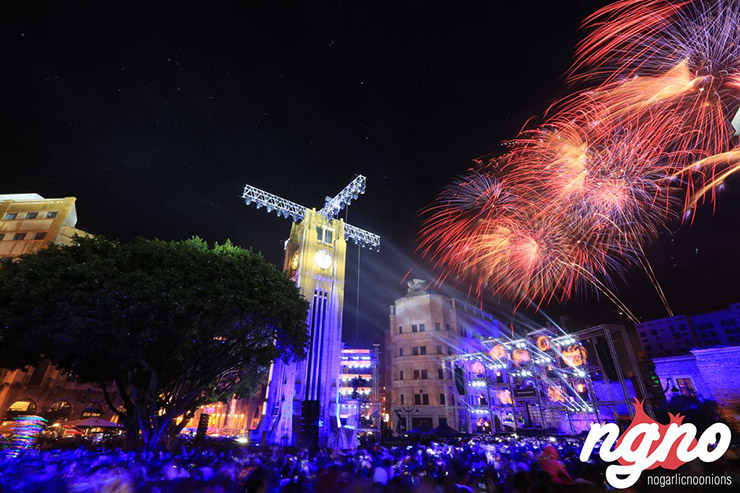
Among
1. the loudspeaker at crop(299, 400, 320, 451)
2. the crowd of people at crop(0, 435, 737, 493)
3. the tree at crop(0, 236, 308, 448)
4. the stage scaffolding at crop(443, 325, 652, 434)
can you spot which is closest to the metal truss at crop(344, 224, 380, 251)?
the stage scaffolding at crop(443, 325, 652, 434)

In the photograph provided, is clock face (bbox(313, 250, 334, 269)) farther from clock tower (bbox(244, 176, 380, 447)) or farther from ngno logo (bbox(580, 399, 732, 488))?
ngno logo (bbox(580, 399, 732, 488))

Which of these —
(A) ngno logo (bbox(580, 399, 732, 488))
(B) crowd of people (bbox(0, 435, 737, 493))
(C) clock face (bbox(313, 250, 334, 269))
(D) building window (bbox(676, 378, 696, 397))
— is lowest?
(B) crowd of people (bbox(0, 435, 737, 493))

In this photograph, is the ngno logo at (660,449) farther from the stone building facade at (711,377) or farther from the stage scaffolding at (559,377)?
the stone building facade at (711,377)

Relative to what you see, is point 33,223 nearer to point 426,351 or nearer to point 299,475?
point 299,475

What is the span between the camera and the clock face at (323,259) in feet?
137

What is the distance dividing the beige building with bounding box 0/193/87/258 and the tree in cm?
2996

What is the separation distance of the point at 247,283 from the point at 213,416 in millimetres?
60107

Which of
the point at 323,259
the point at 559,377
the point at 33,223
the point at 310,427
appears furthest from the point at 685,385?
the point at 33,223

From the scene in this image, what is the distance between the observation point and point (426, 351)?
46.9 meters

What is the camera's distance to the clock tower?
33.8 m

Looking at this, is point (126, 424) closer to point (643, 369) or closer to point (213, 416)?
point (643, 369)

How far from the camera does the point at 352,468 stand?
31.2ft

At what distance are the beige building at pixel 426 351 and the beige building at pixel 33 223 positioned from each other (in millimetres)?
43561

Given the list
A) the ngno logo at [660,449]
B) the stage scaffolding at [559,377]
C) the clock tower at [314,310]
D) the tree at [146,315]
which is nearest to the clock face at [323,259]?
the clock tower at [314,310]
